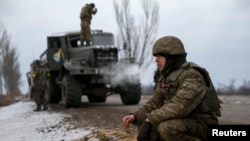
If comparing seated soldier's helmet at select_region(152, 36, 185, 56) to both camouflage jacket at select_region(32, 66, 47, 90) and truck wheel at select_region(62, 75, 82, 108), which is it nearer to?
truck wheel at select_region(62, 75, 82, 108)

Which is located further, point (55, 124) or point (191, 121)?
point (55, 124)

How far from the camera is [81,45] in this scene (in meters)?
19.1

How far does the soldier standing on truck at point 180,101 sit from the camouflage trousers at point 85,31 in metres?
13.6

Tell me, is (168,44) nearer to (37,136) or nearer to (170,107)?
(170,107)

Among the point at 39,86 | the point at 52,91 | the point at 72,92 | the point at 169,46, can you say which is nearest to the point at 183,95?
the point at 169,46

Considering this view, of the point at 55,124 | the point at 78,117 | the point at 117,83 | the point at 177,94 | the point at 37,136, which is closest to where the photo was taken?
the point at 177,94

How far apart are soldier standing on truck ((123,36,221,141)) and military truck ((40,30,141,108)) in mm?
12358

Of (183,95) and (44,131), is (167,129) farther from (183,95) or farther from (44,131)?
(44,131)

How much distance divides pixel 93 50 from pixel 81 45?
109 cm

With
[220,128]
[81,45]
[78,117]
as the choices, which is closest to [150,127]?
[220,128]

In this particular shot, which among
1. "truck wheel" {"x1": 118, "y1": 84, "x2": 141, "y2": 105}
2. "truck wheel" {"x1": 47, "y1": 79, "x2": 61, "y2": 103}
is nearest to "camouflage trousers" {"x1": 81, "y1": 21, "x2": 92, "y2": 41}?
"truck wheel" {"x1": 118, "y1": 84, "x2": 141, "y2": 105}

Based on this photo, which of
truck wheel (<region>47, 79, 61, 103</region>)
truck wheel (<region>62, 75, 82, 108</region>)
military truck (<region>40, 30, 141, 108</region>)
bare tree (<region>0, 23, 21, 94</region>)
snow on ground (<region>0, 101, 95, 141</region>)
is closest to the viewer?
snow on ground (<region>0, 101, 95, 141</region>)

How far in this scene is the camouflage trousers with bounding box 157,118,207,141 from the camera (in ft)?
15.0

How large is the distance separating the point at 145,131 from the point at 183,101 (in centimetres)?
56
